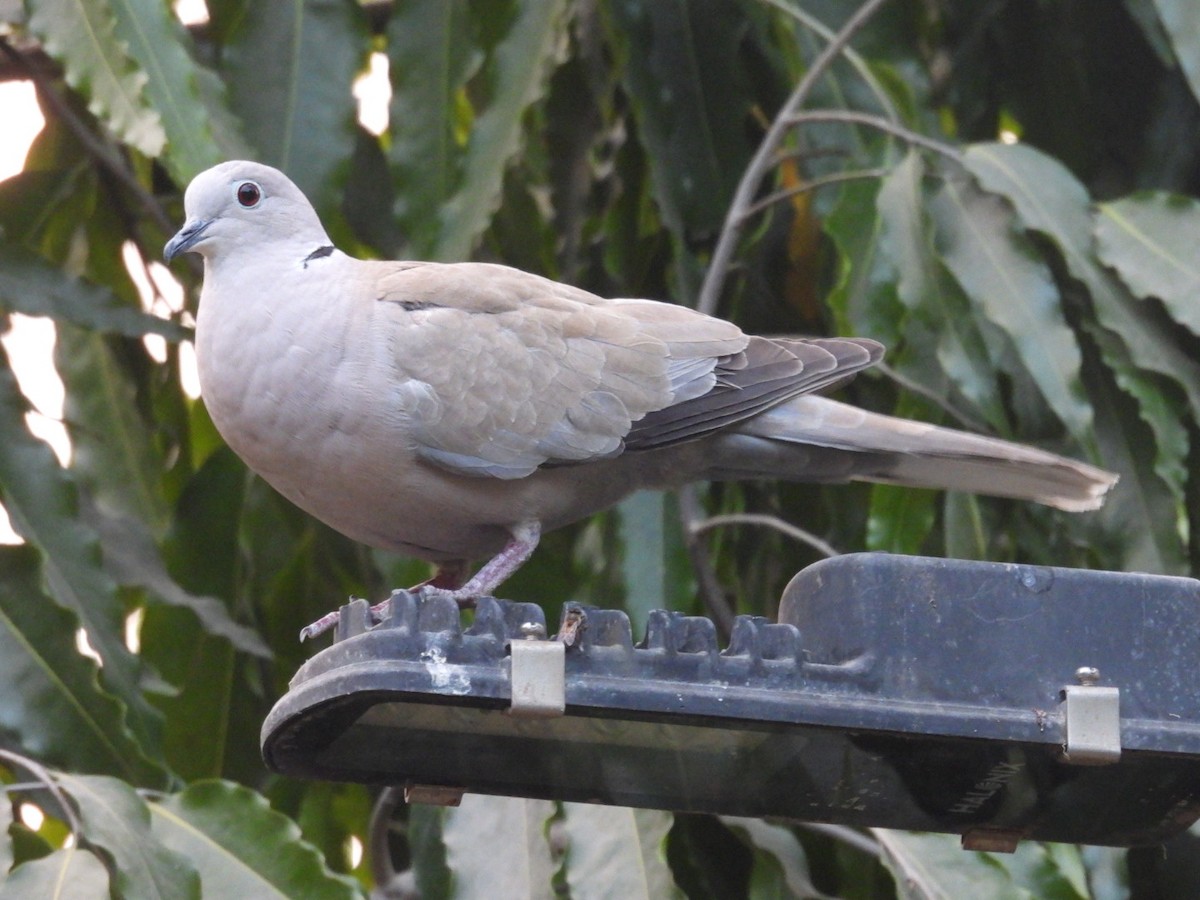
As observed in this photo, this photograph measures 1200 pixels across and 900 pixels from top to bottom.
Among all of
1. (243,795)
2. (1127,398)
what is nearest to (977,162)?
(1127,398)

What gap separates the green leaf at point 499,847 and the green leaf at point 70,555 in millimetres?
645

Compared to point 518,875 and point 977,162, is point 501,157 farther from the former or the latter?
point 518,875

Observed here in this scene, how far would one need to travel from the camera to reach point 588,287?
4.73m

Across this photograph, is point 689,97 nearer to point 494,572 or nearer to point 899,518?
point 899,518

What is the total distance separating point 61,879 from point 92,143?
2.08 meters

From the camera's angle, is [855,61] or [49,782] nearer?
[49,782]

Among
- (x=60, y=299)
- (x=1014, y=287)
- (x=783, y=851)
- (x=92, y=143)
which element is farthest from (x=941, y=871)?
(x=92, y=143)

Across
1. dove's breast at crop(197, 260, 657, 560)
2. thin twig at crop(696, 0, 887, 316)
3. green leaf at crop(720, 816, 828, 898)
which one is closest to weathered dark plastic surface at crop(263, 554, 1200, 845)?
dove's breast at crop(197, 260, 657, 560)

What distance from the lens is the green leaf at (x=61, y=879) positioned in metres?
3.11

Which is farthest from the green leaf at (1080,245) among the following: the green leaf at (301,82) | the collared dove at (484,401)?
the green leaf at (301,82)

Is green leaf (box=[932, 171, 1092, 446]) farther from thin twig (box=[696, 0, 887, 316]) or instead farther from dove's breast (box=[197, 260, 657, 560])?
dove's breast (box=[197, 260, 657, 560])

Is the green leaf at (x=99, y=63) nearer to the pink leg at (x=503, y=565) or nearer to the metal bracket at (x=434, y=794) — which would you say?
the pink leg at (x=503, y=565)

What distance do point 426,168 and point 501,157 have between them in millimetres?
225

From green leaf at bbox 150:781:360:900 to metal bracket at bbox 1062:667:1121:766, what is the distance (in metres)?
1.53
